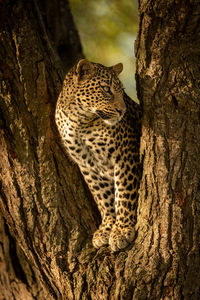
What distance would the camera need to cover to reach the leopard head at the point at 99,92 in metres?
4.86

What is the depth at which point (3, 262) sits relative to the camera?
6.04 m

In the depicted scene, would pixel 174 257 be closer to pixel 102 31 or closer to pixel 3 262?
pixel 3 262

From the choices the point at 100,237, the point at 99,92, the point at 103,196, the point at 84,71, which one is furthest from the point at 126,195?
the point at 84,71

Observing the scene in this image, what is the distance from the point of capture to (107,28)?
34.9ft

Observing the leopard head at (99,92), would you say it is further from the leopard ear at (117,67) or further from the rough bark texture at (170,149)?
the rough bark texture at (170,149)

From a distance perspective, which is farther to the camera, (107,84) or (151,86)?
(107,84)

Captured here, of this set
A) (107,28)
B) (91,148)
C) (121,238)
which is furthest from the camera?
(107,28)

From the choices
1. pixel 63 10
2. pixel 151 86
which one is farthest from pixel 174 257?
pixel 63 10

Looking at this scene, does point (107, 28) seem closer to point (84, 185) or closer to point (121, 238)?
point (84, 185)

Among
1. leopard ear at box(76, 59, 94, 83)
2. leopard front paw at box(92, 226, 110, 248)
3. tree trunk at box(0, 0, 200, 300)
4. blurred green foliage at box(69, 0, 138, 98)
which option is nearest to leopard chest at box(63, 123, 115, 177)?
tree trunk at box(0, 0, 200, 300)

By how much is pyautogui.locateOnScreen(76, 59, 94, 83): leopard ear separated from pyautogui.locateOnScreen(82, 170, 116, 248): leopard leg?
108 cm

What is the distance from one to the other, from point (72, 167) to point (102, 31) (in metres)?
5.99

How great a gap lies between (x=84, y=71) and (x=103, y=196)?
57.6 inches

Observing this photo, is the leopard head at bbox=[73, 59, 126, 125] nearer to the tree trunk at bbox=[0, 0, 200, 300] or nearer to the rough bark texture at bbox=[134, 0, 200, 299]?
the tree trunk at bbox=[0, 0, 200, 300]
